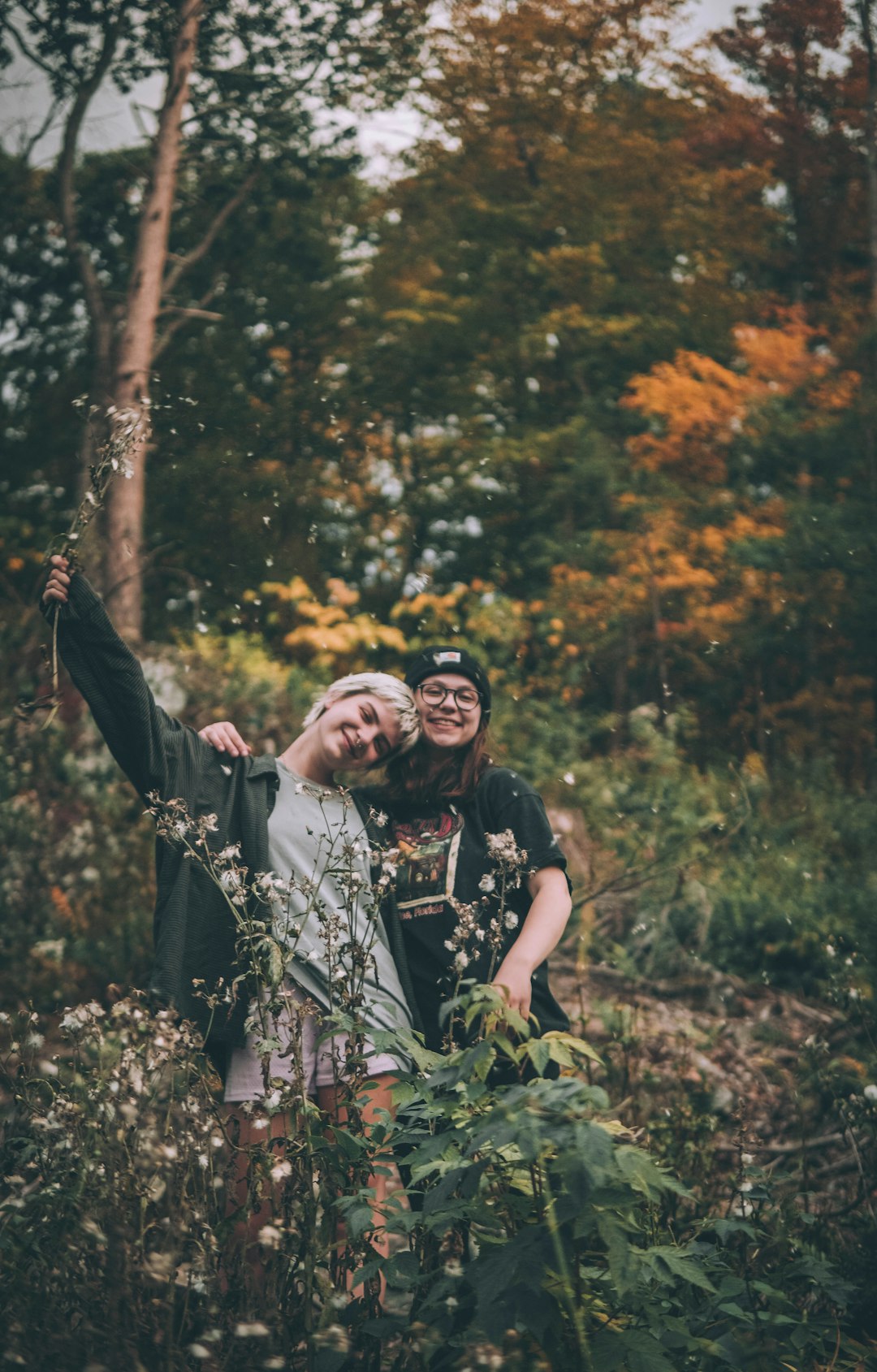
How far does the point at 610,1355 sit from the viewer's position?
1864 millimetres

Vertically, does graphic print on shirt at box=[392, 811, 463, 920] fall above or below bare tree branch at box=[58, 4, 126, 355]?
below

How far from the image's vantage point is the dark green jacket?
2521mm

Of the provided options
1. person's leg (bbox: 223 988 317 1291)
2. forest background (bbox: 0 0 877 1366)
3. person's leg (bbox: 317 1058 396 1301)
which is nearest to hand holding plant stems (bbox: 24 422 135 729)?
person's leg (bbox: 223 988 317 1291)

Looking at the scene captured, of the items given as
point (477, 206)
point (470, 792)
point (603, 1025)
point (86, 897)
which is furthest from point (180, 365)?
point (470, 792)

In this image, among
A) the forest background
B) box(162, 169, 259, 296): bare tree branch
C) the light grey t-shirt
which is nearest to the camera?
the light grey t-shirt

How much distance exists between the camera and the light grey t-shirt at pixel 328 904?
225 centimetres

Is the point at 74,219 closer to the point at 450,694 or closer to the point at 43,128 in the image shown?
the point at 43,128

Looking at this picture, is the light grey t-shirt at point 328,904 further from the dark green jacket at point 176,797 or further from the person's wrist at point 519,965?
the person's wrist at point 519,965

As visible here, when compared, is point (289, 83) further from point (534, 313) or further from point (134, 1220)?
point (134, 1220)

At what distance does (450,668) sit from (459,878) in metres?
0.57

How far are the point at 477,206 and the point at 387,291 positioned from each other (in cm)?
152

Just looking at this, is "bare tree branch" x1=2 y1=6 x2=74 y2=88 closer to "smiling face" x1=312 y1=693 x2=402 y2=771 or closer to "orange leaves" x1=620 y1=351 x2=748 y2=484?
"orange leaves" x1=620 y1=351 x2=748 y2=484

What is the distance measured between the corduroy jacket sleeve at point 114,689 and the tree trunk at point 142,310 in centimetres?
509

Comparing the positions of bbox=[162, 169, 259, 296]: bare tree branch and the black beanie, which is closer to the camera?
the black beanie
